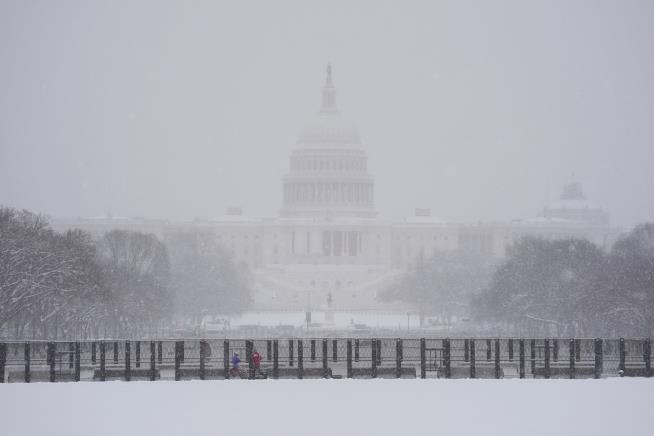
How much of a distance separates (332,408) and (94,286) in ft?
130

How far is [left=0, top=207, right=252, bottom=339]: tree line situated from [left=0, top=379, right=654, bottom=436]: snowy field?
2219 centimetres

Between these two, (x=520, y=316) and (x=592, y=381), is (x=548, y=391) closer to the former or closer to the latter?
(x=592, y=381)

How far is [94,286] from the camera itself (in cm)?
10362

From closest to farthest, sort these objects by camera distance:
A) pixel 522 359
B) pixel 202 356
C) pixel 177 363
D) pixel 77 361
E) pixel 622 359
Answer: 1. pixel 77 361
2. pixel 177 363
3. pixel 202 356
4. pixel 522 359
5. pixel 622 359

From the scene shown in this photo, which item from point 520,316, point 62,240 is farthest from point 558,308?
point 62,240

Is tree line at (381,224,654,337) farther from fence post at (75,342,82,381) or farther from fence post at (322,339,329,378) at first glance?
fence post at (75,342,82,381)

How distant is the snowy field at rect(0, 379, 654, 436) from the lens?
201 feet

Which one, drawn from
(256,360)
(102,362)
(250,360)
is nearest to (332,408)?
(256,360)

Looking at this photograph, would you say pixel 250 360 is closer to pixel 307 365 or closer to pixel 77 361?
pixel 307 365

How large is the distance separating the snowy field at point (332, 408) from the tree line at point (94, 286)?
2219cm

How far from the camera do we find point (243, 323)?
14338 cm

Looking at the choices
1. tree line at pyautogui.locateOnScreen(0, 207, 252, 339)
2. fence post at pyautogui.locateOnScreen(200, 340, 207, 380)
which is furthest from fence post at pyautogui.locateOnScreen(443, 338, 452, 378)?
tree line at pyautogui.locateOnScreen(0, 207, 252, 339)

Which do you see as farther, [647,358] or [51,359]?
[647,358]

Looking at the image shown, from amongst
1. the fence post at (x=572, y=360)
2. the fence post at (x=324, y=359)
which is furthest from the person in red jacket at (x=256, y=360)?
the fence post at (x=572, y=360)
